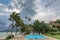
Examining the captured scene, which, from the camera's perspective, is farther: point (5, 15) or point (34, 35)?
point (34, 35)

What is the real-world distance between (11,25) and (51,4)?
1716 millimetres

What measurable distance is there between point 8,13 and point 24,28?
0.87 meters

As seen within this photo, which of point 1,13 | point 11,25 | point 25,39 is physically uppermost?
point 1,13

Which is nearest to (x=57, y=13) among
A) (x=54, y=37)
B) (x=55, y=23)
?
(x=55, y=23)

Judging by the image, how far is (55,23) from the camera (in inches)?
279

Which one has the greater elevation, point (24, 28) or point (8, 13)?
point (8, 13)

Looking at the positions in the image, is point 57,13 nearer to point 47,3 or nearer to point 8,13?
point 47,3

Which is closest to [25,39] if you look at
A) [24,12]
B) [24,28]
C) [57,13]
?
[24,28]

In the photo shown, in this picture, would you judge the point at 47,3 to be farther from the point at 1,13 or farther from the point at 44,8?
the point at 1,13

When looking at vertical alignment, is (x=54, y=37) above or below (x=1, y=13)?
below

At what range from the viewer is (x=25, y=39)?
6.96 metres

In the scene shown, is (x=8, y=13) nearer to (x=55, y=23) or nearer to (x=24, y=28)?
(x=24, y=28)

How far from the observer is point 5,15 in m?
6.79

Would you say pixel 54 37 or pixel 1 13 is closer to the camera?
pixel 1 13
